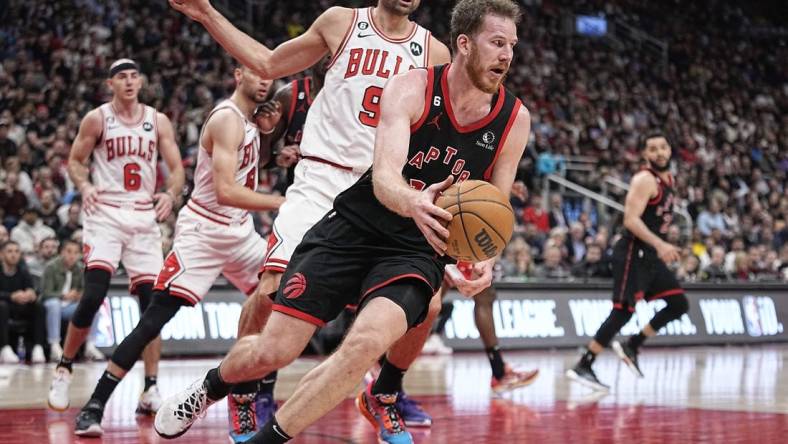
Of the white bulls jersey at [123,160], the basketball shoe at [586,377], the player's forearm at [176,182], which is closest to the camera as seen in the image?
the white bulls jersey at [123,160]

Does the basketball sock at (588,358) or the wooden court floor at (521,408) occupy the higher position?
the basketball sock at (588,358)

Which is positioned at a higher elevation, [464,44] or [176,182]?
[464,44]

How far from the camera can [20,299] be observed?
1245 cm

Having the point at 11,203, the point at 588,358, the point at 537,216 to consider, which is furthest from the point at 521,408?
the point at 537,216

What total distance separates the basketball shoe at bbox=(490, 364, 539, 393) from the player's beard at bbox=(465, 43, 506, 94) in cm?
436

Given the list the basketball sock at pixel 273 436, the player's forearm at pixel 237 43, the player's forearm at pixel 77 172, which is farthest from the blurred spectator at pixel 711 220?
the basketball sock at pixel 273 436

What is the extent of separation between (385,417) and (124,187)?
2.97 m

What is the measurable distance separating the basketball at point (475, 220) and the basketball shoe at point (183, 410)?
5.00 ft

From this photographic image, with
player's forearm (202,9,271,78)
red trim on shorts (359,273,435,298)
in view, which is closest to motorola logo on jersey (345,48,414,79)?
player's forearm (202,9,271,78)

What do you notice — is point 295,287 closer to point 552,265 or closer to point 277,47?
point 277,47

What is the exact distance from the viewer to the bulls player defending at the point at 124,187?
7648 mm

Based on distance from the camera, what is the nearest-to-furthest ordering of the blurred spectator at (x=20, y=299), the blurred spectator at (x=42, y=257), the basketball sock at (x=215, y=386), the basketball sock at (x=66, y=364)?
the basketball sock at (x=215, y=386) < the basketball sock at (x=66, y=364) < the blurred spectator at (x=20, y=299) < the blurred spectator at (x=42, y=257)

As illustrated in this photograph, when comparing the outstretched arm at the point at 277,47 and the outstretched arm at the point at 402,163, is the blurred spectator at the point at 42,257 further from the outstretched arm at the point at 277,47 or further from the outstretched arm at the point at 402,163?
the outstretched arm at the point at 402,163

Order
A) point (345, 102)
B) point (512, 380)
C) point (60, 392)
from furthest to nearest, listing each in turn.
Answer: point (512, 380)
point (60, 392)
point (345, 102)
